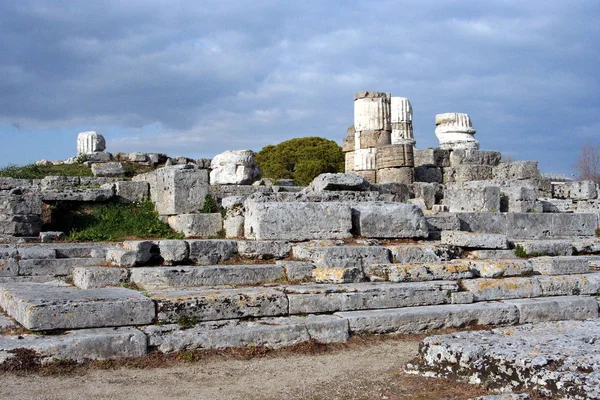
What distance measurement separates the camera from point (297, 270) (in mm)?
8344

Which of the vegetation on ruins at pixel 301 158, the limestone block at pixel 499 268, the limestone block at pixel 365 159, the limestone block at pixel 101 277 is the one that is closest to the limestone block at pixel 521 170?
the limestone block at pixel 365 159

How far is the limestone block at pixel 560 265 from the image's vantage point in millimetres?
9469

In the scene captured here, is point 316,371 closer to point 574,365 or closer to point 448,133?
point 574,365

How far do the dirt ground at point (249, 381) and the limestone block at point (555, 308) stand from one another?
7.43ft

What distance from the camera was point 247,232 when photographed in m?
10.0

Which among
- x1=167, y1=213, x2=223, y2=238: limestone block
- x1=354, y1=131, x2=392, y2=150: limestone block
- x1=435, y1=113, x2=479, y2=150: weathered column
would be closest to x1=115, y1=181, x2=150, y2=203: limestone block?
x1=167, y1=213, x2=223, y2=238: limestone block

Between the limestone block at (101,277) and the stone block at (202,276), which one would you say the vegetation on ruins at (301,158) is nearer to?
the stone block at (202,276)

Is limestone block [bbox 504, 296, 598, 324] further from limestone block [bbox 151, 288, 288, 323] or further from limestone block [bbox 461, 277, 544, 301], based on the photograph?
limestone block [bbox 151, 288, 288, 323]

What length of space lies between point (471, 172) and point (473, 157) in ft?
2.79

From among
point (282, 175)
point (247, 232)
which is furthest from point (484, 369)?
point (282, 175)

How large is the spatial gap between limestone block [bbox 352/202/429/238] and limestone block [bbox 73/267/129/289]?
12.1 feet

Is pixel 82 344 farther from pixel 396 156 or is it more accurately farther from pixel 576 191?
pixel 576 191

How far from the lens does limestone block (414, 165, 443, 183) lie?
1939cm

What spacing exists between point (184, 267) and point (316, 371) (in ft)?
8.42
